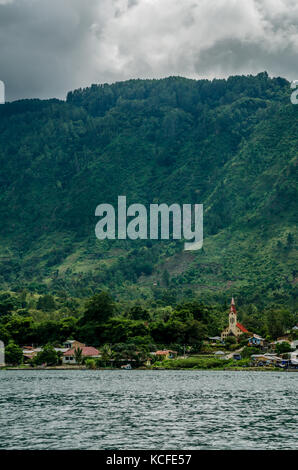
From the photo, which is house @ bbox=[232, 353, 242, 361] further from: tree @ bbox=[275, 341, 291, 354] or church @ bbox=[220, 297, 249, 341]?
church @ bbox=[220, 297, 249, 341]

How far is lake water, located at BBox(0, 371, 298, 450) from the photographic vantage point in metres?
47.6

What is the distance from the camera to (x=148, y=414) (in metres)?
61.2

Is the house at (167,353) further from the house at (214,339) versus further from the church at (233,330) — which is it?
the church at (233,330)

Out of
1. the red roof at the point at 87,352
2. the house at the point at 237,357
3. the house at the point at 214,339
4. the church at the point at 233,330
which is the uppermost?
the church at the point at 233,330

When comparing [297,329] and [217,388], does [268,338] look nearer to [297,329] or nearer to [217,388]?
[297,329]

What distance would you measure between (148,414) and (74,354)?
77.0 meters

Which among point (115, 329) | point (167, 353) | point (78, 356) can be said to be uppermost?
point (115, 329)

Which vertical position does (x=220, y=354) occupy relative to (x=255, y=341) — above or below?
below

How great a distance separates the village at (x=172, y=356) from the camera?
13112 cm

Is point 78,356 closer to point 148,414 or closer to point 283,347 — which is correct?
point 283,347

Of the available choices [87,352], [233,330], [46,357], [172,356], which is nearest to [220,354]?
[172,356]

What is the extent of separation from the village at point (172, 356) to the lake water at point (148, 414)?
28.5 metres

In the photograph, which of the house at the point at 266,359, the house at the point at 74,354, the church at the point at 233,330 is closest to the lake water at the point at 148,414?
the house at the point at 266,359
